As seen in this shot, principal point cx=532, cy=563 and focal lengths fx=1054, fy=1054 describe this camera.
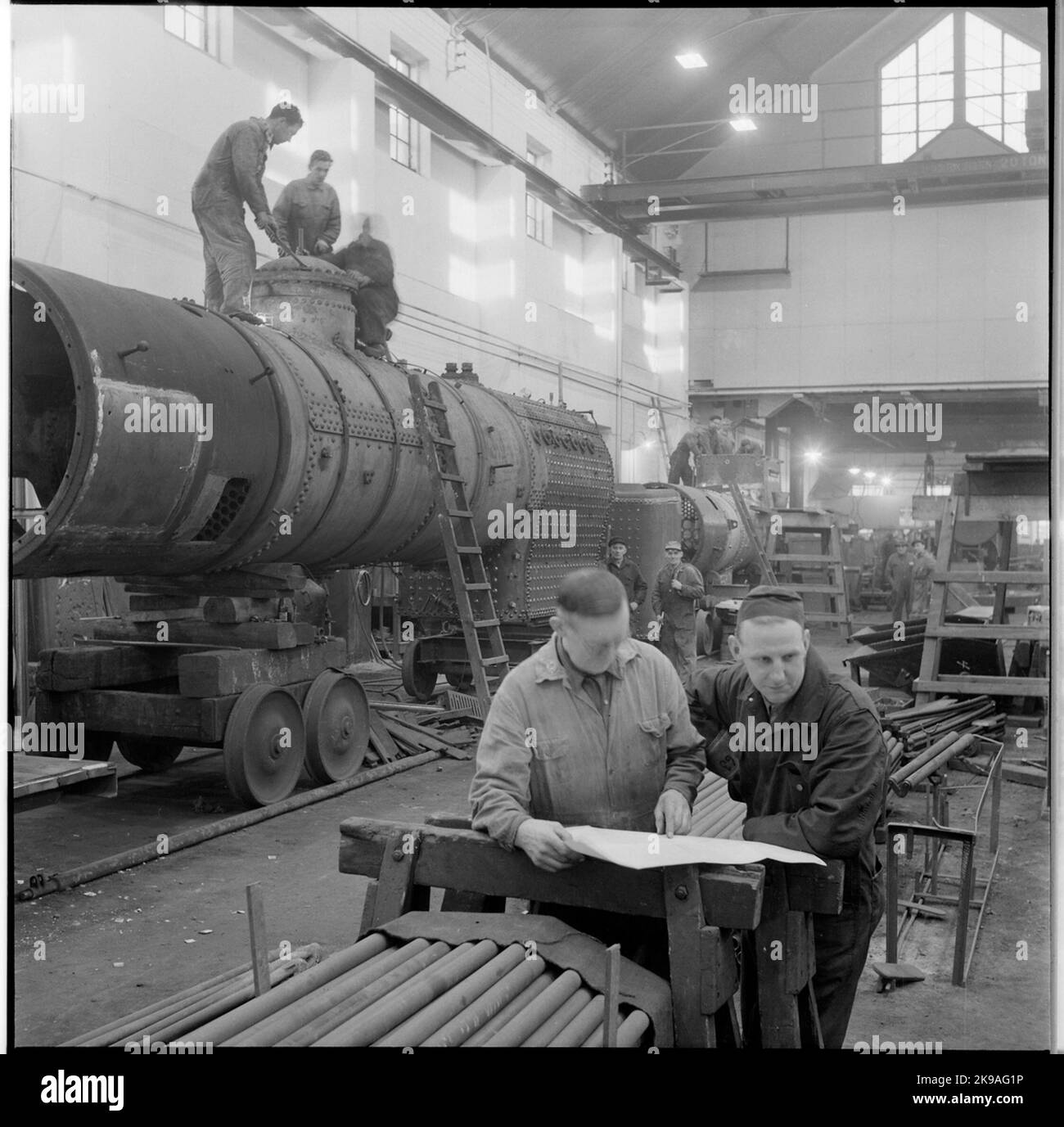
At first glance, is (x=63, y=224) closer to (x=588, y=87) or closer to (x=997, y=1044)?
(x=588, y=87)

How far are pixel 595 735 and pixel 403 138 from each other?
9843mm

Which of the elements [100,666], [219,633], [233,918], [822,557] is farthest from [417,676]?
[822,557]

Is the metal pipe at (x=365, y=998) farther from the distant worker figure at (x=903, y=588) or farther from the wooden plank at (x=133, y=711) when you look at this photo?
the distant worker figure at (x=903, y=588)

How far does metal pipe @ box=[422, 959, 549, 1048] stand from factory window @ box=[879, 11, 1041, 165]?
144 inches

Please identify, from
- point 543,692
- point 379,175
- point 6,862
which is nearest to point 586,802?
point 543,692

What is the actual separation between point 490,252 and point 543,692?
33.3ft

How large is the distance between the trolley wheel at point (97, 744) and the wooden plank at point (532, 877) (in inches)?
170

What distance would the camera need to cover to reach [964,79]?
19.9ft

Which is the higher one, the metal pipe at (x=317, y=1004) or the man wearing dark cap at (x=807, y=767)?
the man wearing dark cap at (x=807, y=767)

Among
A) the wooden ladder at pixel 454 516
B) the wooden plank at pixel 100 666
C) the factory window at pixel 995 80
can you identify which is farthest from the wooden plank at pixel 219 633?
the factory window at pixel 995 80

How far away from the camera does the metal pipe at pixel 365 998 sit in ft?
5.97

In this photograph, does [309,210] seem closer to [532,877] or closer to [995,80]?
[995,80]

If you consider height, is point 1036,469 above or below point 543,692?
above

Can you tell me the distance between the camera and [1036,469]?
8062 mm
